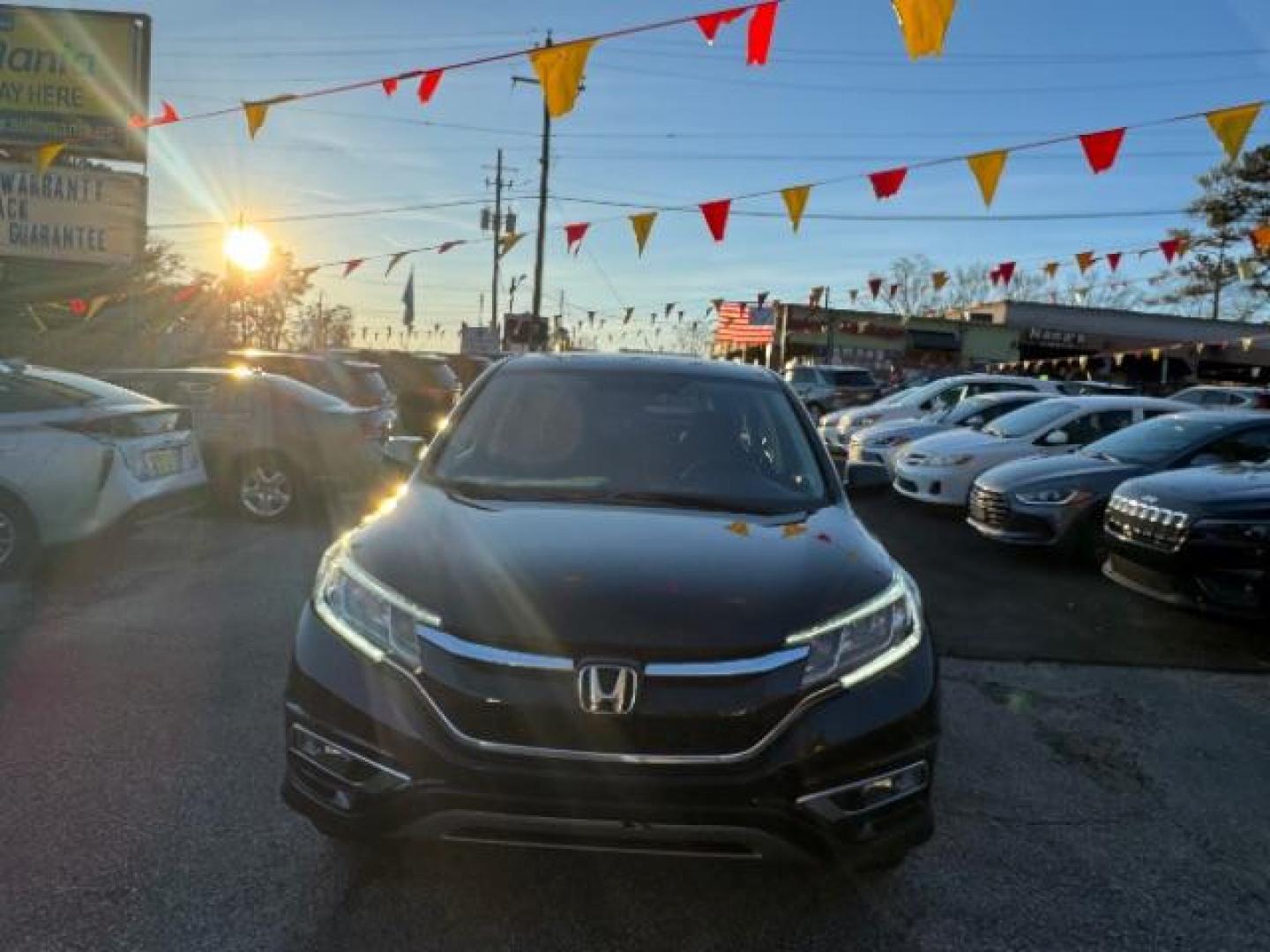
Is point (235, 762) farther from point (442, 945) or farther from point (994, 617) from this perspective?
point (994, 617)

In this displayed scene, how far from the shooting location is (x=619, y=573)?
2734 mm

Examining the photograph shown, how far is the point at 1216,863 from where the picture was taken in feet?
11.1

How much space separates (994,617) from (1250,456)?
326 centimetres

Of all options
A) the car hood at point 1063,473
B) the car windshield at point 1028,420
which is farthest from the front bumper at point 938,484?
the car hood at point 1063,473

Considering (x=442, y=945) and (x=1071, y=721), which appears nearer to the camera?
(x=442, y=945)

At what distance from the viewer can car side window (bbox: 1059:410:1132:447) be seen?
429 inches

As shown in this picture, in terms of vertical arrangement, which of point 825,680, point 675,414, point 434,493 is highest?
point 675,414

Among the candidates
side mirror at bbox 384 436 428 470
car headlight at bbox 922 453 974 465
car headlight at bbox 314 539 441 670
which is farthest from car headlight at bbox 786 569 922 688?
car headlight at bbox 922 453 974 465

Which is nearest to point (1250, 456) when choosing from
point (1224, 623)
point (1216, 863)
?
point (1224, 623)

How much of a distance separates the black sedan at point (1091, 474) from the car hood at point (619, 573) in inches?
221

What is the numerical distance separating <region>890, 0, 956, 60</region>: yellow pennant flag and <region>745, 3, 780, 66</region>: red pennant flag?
112 centimetres

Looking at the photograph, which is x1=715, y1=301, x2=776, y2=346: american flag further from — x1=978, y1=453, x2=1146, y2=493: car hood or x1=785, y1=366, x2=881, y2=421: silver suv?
x1=978, y1=453, x2=1146, y2=493: car hood

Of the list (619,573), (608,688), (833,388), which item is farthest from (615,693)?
(833,388)

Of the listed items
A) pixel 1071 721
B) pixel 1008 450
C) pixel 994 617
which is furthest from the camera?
pixel 1008 450
